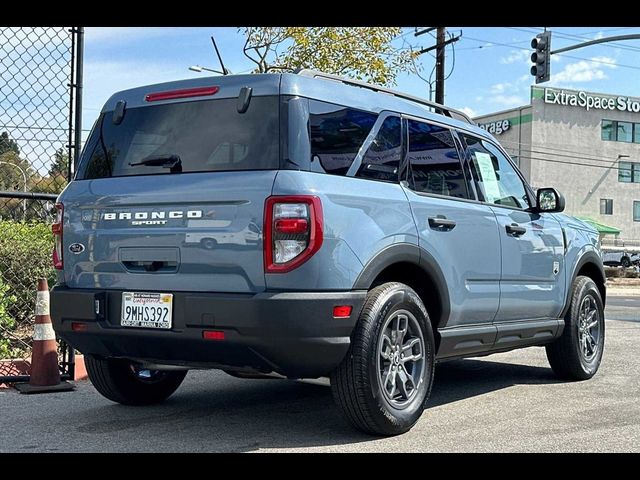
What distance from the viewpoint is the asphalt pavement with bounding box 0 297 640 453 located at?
15.5 ft

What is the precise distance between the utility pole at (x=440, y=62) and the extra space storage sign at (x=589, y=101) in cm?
3157

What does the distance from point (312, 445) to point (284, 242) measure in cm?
120

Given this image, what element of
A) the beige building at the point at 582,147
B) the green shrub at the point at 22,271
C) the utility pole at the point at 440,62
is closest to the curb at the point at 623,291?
the utility pole at the point at 440,62

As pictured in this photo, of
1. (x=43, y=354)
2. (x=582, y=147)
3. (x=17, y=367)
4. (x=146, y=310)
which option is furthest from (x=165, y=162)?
(x=582, y=147)

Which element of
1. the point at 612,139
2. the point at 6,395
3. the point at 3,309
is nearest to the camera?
the point at 6,395

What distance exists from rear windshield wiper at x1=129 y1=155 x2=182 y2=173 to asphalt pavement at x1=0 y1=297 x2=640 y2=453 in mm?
1583

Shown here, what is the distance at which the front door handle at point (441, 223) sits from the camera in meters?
5.29

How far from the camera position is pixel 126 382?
5.81 metres

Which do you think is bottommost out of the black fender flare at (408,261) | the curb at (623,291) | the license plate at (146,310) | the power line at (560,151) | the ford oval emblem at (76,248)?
the curb at (623,291)

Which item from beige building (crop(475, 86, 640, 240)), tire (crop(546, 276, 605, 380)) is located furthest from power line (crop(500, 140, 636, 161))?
tire (crop(546, 276, 605, 380))

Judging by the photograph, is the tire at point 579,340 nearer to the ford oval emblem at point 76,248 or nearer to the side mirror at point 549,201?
the side mirror at point 549,201

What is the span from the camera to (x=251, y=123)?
4719 millimetres

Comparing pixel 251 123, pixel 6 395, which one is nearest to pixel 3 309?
pixel 6 395
